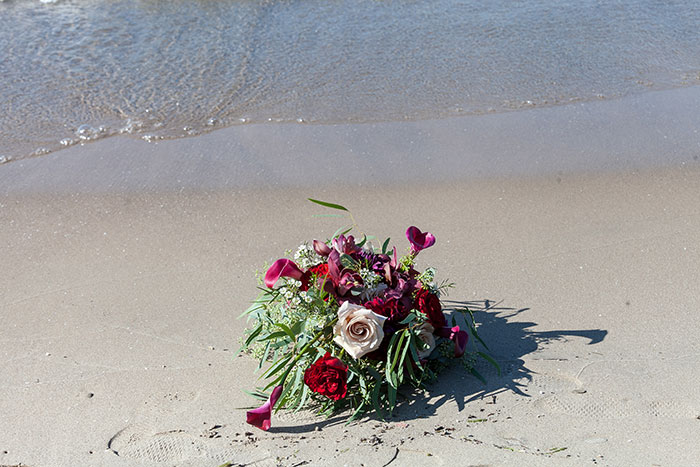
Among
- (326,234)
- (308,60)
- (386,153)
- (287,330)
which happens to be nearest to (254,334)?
(287,330)

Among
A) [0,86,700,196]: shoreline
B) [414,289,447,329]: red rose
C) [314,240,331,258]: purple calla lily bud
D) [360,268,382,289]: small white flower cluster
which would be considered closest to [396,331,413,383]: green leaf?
[414,289,447,329]: red rose

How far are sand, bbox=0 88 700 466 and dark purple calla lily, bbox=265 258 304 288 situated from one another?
17.4 inches

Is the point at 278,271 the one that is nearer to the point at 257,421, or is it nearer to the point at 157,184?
the point at 257,421

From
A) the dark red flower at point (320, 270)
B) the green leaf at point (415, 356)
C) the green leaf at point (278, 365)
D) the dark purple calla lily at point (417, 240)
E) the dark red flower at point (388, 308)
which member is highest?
the dark purple calla lily at point (417, 240)

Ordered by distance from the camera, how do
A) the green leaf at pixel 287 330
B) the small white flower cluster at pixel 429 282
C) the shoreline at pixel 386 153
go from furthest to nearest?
the shoreline at pixel 386 153 < the small white flower cluster at pixel 429 282 < the green leaf at pixel 287 330

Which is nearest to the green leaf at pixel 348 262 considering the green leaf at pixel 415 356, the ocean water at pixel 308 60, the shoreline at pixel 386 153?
the green leaf at pixel 415 356

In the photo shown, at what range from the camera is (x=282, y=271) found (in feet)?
8.33

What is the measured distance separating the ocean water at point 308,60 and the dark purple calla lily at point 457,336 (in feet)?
10.1

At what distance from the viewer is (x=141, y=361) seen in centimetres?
282

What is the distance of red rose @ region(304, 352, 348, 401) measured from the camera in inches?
91.3

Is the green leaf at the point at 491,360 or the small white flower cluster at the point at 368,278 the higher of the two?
the small white flower cluster at the point at 368,278

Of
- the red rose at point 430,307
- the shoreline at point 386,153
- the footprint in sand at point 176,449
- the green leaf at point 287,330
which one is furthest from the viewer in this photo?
the shoreline at point 386,153

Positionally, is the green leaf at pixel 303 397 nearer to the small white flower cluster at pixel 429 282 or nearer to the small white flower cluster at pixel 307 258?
the small white flower cluster at pixel 307 258

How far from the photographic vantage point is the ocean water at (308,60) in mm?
5504
